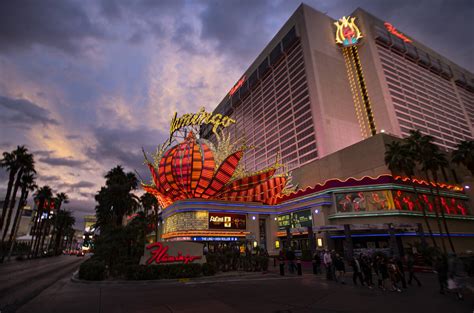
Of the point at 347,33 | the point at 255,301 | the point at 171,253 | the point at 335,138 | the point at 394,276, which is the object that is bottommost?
the point at 255,301

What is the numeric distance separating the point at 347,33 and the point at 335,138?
47.8 m

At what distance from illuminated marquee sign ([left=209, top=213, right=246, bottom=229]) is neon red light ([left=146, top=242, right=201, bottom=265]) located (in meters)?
16.7

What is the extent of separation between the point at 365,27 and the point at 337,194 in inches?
3735

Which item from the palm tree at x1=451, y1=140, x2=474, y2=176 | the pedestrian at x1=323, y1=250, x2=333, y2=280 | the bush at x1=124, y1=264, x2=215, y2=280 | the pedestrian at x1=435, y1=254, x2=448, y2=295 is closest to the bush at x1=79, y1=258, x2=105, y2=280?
the bush at x1=124, y1=264, x2=215, y2=280

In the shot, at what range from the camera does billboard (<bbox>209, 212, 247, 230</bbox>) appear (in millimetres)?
35188

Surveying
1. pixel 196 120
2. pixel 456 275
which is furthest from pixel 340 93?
pixel 456 275

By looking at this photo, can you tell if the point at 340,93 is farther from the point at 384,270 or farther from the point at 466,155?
the point at 384,270

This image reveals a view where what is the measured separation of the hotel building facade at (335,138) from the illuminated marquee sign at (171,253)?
15.0 metres

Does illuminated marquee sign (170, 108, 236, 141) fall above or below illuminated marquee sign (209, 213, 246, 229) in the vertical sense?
above

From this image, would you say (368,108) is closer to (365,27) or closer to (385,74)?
(385,74)

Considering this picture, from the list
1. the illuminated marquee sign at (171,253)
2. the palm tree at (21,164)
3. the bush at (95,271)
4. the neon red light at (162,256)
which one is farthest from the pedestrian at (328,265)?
the palm tree at (21,164)

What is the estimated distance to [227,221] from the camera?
36.1 m

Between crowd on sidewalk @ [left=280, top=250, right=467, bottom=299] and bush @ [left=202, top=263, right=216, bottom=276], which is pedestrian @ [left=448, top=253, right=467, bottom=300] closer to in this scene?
crowd on sidewalk @ [left=280, top=250, right=467, bottom=299]

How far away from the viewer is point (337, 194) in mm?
33219
